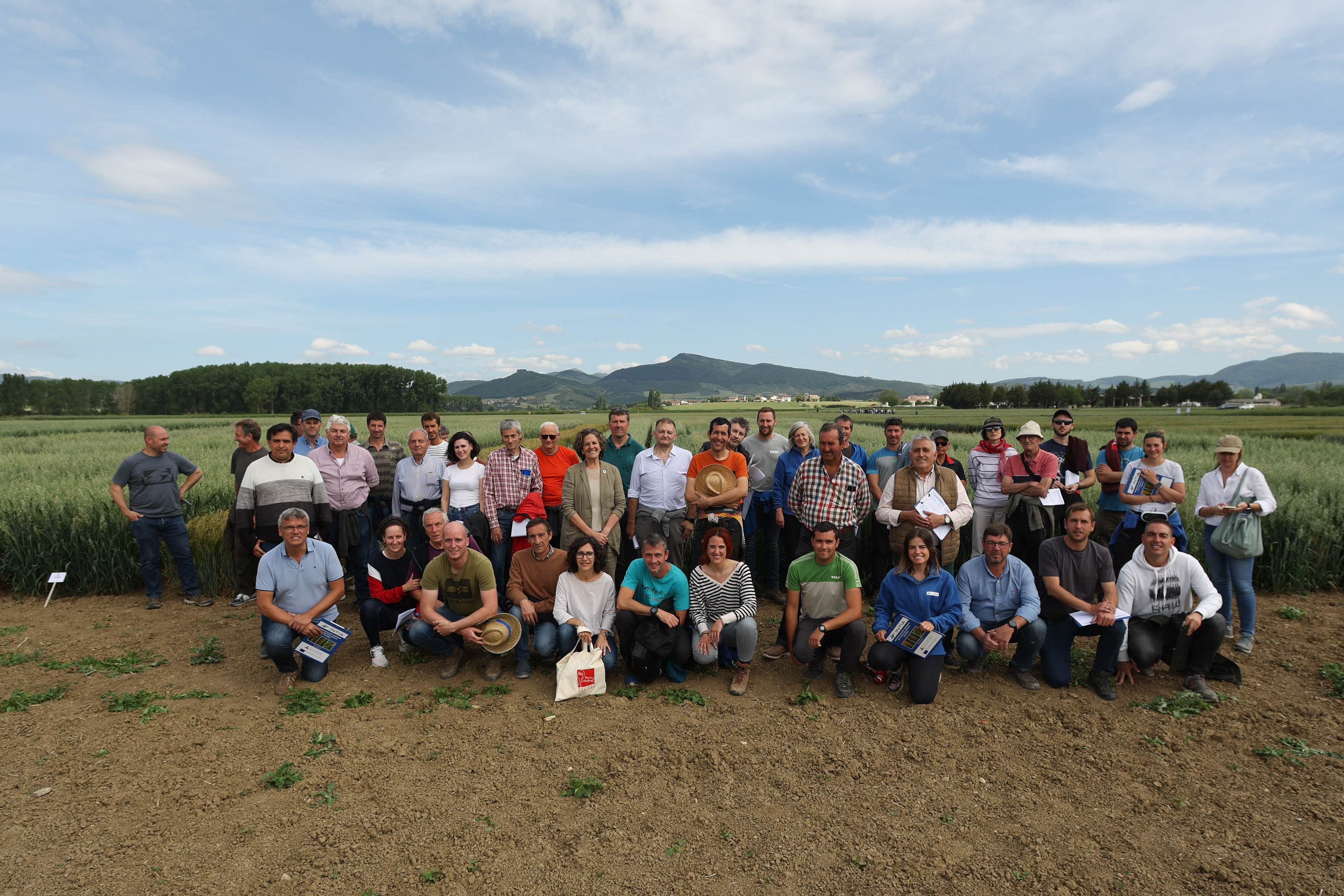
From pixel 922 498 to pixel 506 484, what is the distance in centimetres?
426

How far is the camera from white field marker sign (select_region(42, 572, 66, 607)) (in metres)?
7.39

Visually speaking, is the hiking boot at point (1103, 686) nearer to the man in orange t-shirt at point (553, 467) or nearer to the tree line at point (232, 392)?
the man in orange t-shirt at point (553, 467)

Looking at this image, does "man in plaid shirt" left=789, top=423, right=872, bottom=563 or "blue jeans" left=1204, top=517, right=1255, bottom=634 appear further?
"man in plaid shirt" left=789, top=423, right=872, bottom=563

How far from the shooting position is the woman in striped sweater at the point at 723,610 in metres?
5.30

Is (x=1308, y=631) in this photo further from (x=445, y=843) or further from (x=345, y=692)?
(x=345, y=692)

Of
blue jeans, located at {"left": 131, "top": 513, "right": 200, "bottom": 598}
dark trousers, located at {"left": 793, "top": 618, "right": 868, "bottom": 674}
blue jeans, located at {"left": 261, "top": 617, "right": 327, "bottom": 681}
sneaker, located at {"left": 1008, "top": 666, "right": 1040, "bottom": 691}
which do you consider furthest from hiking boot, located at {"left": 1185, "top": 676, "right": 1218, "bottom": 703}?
blue jeans, located at {"left": 131, "top": 513, "right": 200, "bottom": 598}

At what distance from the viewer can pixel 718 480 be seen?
6.33m

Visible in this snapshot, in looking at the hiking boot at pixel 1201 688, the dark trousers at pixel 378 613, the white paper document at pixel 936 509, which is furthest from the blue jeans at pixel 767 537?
the hiking boot at pixel 1201 688

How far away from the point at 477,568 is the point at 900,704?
3.79 meters

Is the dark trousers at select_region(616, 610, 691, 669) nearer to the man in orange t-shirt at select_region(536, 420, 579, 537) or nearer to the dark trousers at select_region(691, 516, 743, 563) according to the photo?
the dark trousers at select_region(691, 516, 743, 563)

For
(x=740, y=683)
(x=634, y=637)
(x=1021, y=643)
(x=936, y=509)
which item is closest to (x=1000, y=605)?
(x=1021, y=643)

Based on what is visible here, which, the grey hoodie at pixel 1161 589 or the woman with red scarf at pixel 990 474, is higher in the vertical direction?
the woman with red scarf at pixel 990 474

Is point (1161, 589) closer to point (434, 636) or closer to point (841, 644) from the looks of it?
point (841, 644)

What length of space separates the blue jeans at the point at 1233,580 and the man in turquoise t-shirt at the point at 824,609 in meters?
3.86
